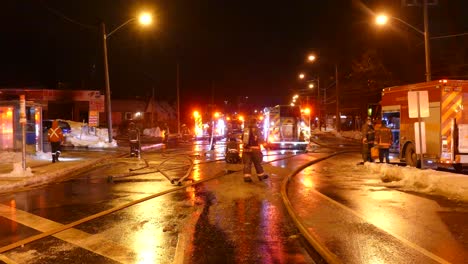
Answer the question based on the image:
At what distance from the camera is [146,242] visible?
24.1 feet

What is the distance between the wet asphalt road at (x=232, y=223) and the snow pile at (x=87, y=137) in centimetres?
1705

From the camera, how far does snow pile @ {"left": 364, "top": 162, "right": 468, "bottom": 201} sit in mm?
11198

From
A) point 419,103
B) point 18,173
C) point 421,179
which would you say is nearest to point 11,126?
point 18,173

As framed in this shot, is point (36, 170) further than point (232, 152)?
No

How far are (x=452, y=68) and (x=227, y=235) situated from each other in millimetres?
35142

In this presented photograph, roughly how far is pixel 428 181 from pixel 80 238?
27.5 feet

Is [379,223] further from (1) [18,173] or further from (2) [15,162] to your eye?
(2) [15,162]

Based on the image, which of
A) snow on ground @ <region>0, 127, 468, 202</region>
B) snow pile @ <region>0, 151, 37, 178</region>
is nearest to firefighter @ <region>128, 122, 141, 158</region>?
snow pile @ <region>0, 151, 37, 178</region>

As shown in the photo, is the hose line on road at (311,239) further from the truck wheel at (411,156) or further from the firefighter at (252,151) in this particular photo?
the truck wheel at (411,156)

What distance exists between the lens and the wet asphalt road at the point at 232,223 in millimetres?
6668

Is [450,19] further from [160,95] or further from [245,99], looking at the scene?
[245,99]

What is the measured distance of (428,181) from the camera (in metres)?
12.4

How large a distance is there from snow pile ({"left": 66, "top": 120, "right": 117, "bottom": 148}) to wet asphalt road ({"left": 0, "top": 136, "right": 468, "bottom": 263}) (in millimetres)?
17051

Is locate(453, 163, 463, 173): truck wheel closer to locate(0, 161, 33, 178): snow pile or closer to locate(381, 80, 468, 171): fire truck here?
locate(381, 80, 468, 171): fire truck
